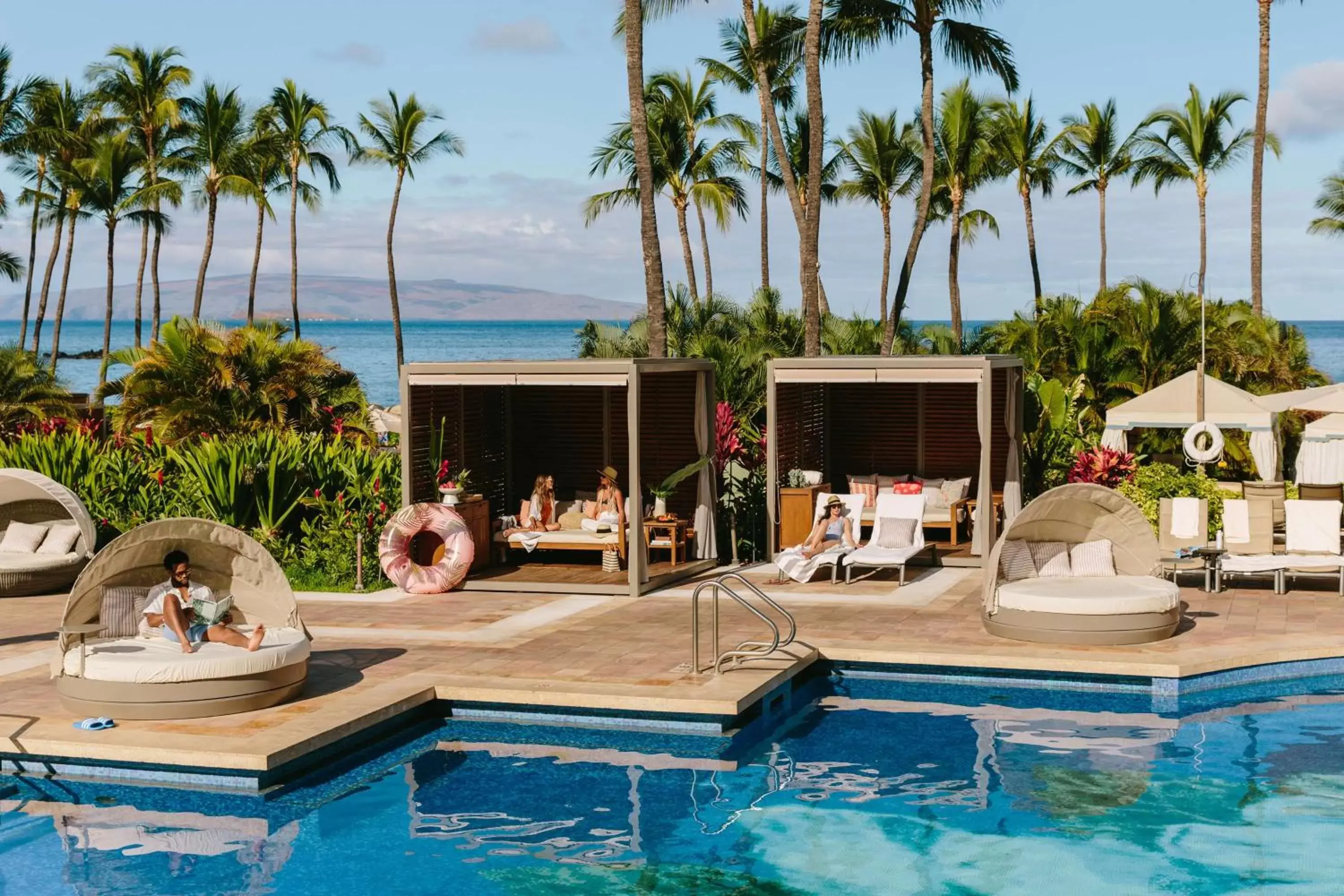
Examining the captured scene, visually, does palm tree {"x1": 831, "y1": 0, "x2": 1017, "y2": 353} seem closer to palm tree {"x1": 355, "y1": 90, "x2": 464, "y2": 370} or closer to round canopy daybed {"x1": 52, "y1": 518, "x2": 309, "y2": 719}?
round canopy daybed {"x1": 52, "y1": 518, "x2": 309, "y2": 719}

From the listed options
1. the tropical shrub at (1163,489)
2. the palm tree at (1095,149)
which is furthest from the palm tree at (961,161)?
the tropical shrub at (1163,489)

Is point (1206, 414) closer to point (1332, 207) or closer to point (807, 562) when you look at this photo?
point (807, 562)

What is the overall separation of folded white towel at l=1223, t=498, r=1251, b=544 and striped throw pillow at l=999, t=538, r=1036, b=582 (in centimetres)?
301

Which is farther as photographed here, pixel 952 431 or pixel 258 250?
pixel 258 250

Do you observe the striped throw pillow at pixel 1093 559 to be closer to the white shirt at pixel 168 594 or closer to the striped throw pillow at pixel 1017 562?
the striped throw pillow at pixel 1017 562

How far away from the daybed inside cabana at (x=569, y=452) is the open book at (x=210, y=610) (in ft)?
15.3

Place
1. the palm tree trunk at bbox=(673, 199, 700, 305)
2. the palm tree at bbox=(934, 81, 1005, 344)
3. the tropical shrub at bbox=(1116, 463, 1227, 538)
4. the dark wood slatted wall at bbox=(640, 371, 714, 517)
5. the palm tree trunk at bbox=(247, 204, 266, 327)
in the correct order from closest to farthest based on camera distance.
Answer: the tropical shrub at bbox=(1116, 463, 1227, 538) → the dark wood slatted wall at bbox=(640, 371, 714, 517) → the palm tree at bbox=(934, 81, 1005, 344) → the palm tree trunk at bbox=(673, 199, 700, 305) → the palm tree trunk at bbox=(247, 204, 266, 327)

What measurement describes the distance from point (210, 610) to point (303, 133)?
45576 millimetres

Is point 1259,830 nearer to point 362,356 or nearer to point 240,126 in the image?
point 240,126

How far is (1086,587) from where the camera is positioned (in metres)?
11.8

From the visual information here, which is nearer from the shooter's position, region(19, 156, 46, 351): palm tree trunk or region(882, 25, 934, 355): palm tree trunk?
region(882, 25, 934, 355): palm tree trunk

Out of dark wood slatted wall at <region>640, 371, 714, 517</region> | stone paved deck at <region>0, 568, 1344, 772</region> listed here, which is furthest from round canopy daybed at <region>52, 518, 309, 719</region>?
dark wood slatted wall at <region>640, 371, 714, 517</region>

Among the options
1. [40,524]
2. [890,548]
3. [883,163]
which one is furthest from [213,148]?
[890,548]

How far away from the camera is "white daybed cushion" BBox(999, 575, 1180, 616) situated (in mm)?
11258
